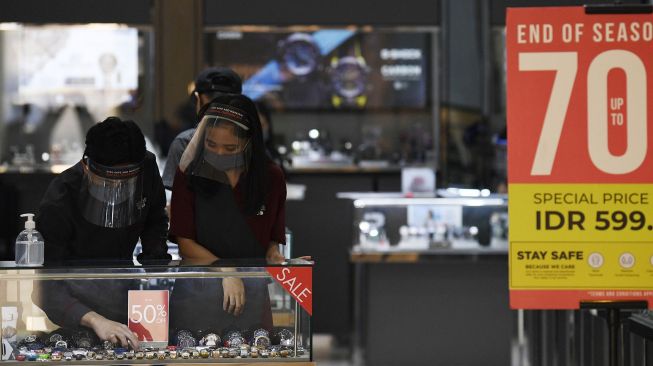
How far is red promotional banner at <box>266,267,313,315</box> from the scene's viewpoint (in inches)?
131

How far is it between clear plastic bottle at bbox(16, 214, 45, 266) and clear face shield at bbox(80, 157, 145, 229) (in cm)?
25

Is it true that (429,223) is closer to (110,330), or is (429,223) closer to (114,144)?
(114,144)

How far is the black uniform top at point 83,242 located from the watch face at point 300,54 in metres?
4.36

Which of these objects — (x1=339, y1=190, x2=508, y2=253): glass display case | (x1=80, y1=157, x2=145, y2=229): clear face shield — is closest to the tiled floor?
(x1=339, y1=190, x2=508, y2=253): glass display case

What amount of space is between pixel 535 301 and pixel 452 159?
197 inches

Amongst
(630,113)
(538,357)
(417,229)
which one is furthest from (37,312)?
(417,229)

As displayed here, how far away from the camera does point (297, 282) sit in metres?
3.34

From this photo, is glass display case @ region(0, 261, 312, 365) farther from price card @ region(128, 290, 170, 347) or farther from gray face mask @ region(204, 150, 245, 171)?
gray face mask @ region(204, 150, 245, 171)

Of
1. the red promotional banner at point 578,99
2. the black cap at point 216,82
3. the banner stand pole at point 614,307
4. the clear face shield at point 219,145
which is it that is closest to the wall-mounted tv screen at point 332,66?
the black cap at point 216,82

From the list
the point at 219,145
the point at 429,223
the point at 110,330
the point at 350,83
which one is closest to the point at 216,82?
the point at 219,145

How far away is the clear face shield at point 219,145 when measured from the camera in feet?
12.3

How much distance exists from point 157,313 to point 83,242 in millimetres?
499

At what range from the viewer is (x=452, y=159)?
7.97 meters

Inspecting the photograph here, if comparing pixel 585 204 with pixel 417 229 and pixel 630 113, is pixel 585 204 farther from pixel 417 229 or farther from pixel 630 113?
pixel 417 229
